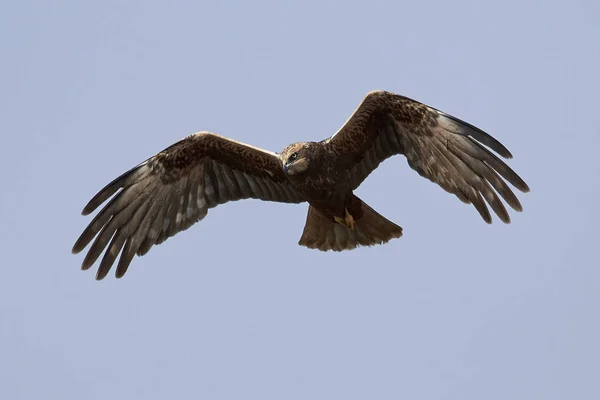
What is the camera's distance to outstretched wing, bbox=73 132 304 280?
14.5m

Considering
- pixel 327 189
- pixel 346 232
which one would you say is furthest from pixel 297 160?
pixel 346 232

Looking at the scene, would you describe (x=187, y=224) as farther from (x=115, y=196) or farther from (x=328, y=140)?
(x=328, y=140)

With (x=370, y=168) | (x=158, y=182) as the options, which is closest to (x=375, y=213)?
(x=370, y=168)

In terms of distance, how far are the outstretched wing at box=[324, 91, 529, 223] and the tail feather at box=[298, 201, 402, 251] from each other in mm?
646

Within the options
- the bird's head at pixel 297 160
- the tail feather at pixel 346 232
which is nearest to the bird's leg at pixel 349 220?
the tail feather at pixel 346 232

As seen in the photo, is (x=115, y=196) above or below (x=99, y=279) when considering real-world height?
above

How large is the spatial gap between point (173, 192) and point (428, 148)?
3.27 metres

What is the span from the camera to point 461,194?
13.4 meters

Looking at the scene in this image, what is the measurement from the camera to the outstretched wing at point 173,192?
47.6 feet

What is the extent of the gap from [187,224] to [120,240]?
84 cm

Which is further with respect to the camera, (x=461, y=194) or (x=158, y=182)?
(x=158, y=182)

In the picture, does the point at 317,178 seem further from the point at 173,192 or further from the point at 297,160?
the point at 173,192

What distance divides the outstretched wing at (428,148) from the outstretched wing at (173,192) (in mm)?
1058

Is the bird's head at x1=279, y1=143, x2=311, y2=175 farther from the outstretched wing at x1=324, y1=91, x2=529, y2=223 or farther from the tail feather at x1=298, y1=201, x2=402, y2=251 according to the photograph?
the tail feather at x1=298, y1=201, x2=402, y2=251
